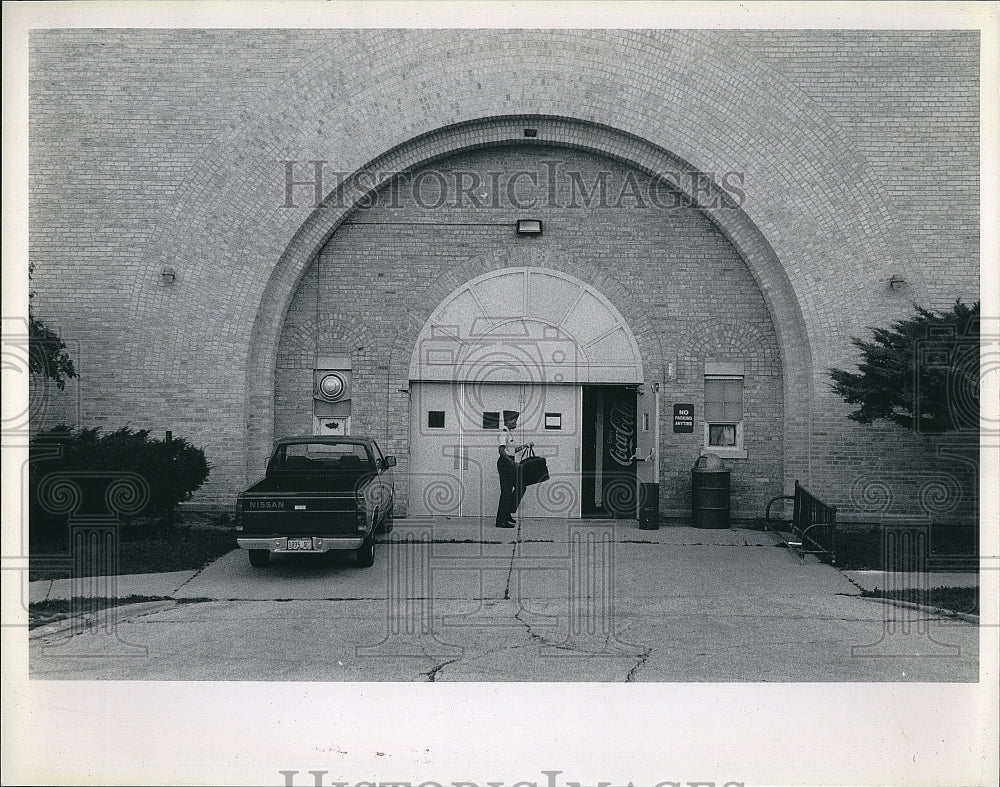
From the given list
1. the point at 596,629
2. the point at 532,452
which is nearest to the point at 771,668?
the point at 596,629

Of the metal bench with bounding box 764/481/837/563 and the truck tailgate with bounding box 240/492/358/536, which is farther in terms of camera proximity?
the metal bench with bounding box 764/481/837/563

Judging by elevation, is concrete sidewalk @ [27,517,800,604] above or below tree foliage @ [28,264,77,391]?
below

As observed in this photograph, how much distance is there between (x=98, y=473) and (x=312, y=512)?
292cm

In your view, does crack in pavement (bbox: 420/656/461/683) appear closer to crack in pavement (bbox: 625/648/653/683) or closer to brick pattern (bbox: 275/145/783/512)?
crack in pavement (bbox: 625/648/653/683)

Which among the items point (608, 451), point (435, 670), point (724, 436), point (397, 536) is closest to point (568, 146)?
point (608, 451)

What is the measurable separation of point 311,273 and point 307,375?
1635 mm

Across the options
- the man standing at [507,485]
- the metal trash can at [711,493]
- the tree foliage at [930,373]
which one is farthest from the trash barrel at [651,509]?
the tree foliage at [930,373]

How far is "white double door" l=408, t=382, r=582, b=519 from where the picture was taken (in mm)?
14852

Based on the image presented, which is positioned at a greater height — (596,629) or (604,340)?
(604,340)

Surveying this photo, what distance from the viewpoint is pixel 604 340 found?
1469cm

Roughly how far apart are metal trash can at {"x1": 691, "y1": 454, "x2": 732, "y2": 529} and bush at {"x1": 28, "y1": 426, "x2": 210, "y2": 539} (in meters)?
7.51

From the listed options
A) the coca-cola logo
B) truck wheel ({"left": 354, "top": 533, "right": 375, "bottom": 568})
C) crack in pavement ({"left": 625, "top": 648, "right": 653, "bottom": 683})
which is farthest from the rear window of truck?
crack in pavement ({"left": 625, "top": 648, "right": 653, "bottom": 683})

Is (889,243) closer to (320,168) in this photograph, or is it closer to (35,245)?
(320,168)

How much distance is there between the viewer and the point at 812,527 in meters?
12.1
